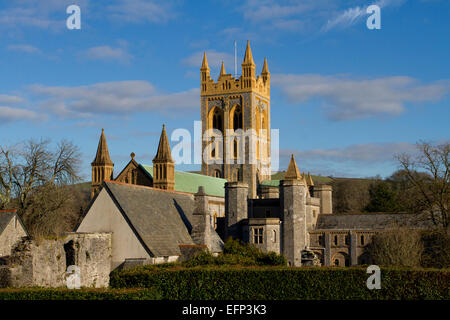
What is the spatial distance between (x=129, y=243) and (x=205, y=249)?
20.2 ft

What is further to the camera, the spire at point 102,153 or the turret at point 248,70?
the turret at point 248,70

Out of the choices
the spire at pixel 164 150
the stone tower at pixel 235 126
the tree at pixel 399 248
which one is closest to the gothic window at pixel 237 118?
the stone tower at pixel 235 126

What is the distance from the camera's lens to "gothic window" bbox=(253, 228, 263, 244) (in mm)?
56500

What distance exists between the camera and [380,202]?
87.2 m

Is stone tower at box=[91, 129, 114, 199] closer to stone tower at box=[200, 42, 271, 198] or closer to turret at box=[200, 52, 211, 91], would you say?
stone tower at box=[200, 42, 271, 198]

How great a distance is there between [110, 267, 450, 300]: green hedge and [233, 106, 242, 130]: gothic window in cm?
6682

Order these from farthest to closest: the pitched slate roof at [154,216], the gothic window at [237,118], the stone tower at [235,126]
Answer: the gothic window at [237,118] < the stone tower at [235,126] < the pitched slate roof at [154,216]

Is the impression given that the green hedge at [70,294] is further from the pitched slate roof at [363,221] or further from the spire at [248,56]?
the spire at [248,56]

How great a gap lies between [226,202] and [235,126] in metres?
38.6

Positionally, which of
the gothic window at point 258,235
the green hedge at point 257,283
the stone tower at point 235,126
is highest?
the stone tower at point 235,126

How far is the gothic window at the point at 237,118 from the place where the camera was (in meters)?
97.1

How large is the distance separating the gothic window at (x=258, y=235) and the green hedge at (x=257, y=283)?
25.2 m

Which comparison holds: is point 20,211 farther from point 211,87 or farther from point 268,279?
point 211,87

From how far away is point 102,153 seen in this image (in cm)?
7019
